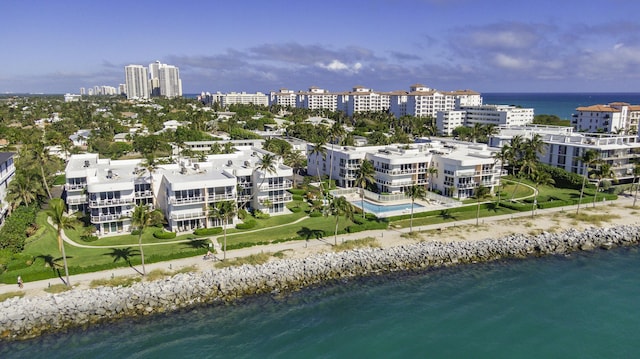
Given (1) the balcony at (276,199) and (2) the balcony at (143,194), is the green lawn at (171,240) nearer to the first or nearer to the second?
(1) the balcony at (276,199)

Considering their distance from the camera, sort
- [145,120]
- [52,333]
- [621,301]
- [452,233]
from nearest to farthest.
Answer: [52,333], [621,301], [452,233], [145,120]

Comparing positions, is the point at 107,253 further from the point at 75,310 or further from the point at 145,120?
the point at 145,120

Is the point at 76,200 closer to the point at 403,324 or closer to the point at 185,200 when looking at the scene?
the point at 185,200

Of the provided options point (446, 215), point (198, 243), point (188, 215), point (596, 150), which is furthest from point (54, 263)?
point (596, 150)

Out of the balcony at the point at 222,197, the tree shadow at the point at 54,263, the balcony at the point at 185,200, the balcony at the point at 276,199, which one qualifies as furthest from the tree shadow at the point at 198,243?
the tree shadow at the point at 54,263

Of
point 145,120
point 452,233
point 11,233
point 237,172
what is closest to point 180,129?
point 145,120

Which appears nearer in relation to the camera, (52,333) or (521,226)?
(52,333)

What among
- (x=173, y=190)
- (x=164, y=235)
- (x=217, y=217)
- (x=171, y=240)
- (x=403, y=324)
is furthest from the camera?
(x=217, y=217)
